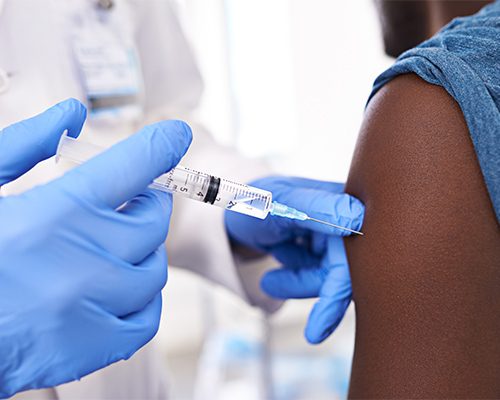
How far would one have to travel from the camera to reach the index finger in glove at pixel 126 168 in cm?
56

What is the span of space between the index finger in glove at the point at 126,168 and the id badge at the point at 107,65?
53 centimetres

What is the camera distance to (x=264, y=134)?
2709mm

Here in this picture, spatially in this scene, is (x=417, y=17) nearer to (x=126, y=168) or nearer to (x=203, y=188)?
(x=203, y=188)

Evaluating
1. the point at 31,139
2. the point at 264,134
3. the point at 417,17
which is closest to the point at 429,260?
the point at 31,139

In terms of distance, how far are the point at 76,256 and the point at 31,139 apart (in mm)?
208

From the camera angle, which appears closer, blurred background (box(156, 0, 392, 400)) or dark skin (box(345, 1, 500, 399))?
dark skin (box(345, 1, 500, 399))

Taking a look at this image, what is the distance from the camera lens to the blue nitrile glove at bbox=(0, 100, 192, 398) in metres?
0.53

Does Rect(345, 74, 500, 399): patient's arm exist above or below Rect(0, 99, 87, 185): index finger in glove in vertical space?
below

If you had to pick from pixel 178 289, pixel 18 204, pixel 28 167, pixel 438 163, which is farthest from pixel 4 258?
pixel 178 289

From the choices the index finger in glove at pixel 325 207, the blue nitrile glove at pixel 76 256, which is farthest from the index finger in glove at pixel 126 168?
the index finger in glove at pixel 325 207

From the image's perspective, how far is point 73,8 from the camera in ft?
3.52

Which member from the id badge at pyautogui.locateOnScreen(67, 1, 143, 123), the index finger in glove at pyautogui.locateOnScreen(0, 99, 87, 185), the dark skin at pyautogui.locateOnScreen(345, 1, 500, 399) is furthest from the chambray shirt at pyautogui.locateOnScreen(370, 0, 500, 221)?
the id badge at pyautogui.locateOnScreen(67, 1, 143, 123)

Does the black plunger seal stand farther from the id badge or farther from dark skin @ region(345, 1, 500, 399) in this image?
the id badge

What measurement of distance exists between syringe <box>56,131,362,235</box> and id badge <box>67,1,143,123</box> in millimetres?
437
